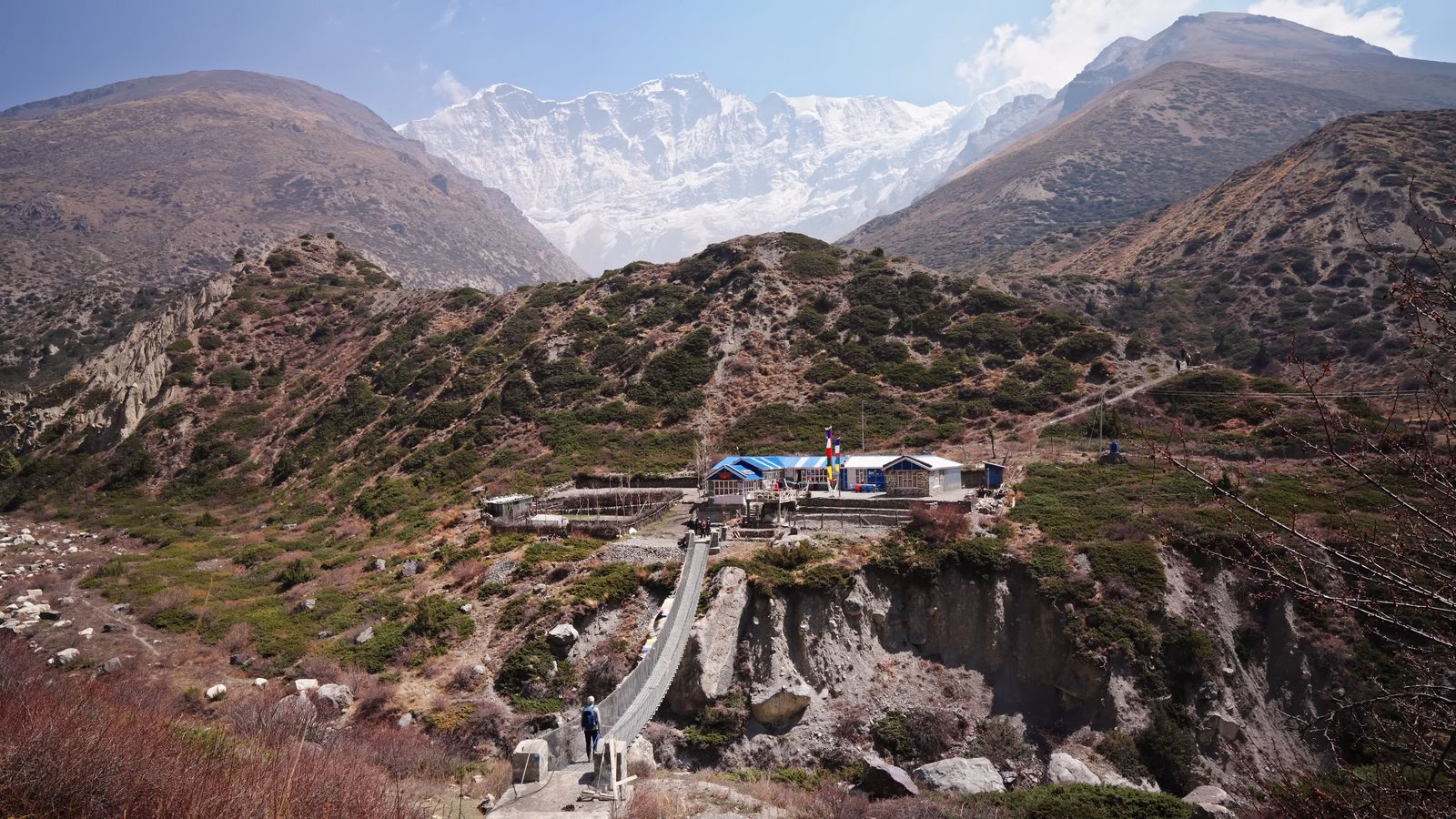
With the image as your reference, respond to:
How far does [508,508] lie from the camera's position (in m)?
34.4

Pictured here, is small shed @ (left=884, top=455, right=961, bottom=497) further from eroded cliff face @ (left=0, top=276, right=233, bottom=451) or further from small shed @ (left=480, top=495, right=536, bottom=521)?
eroded cliff face @ (left=0, top=276, right=233, bottom=451)

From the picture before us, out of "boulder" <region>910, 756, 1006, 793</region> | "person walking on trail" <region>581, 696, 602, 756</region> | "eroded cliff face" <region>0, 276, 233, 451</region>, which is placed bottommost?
"boulder" <region>910, 756, 1006, 793</region>

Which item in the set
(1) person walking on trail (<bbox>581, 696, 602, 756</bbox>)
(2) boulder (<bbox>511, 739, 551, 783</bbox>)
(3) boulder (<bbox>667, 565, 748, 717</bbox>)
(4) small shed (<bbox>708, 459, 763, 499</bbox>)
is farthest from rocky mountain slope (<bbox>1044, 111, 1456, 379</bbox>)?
(2) boulder (<bbox>511, 739, 551, 783</bbox>)

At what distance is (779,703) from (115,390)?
65899 mm

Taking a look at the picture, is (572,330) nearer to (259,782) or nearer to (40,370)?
(259,782)

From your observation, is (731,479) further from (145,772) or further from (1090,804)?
(145,772)

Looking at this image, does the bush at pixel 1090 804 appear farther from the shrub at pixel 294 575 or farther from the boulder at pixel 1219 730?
the shrub at pixel 294 575

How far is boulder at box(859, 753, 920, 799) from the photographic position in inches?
693

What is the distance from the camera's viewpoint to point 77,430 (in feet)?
183

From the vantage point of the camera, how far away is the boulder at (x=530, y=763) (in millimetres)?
14031

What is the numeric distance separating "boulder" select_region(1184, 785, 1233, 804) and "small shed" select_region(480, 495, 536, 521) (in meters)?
28.0

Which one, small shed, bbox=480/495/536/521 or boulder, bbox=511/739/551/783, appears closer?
boulder, bbox=511/739/551/783

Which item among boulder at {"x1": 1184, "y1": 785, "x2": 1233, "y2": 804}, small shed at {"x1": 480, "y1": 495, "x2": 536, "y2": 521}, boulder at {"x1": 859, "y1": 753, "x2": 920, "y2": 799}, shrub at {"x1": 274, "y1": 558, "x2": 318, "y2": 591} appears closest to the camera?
boulder at {"x1": 1184, "y1": 785, "x2": 1233, "y2": 804}

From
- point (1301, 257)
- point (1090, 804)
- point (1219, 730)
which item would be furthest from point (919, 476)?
point (1301, 257)
